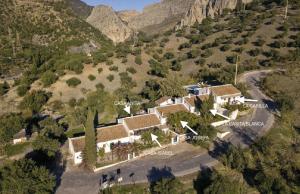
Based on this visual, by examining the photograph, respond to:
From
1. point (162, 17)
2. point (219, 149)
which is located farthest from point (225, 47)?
point (162, 17)

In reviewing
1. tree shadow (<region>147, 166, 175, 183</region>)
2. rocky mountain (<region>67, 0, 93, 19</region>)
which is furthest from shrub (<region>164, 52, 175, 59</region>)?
rocky mountain (<region>67, 0, 93, 19</region>)

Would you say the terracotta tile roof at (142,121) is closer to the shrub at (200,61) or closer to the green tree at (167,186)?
the green tree at (167,186)

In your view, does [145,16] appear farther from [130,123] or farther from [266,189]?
[266,189]

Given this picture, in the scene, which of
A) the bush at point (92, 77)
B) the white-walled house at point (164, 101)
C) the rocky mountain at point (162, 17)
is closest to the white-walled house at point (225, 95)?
the white-walled house at point (164, 101)

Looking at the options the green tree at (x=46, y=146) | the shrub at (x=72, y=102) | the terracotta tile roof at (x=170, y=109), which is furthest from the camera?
the shrub at (x=72, y=102)

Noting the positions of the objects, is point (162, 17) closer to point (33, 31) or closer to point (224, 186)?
point (33, 31)

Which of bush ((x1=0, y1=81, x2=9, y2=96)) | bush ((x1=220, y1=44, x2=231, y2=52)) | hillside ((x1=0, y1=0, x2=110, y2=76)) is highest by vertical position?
hillside ((x1=0, y1=0, x2=110, y2=76))

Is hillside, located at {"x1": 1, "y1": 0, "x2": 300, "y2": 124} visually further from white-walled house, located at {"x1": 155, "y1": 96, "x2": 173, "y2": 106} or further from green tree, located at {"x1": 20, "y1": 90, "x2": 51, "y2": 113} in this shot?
white-walled house, located at {"x1": 155, "y1": 96, "x2": 173, "y2": 106}
